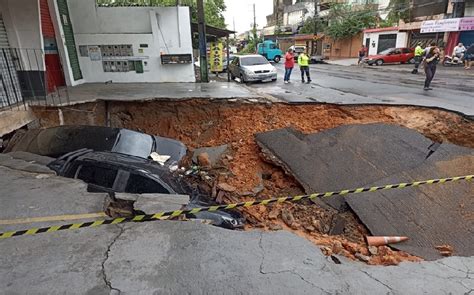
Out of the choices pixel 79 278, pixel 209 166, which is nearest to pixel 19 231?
pixel 79 278

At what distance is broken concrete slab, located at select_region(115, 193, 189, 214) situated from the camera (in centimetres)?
388

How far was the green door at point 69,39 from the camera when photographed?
13611 millimetres

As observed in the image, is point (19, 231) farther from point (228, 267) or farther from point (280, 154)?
point (280, 154)

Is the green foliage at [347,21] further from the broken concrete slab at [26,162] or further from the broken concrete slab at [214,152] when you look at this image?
the broken concrete slab at [26,162]

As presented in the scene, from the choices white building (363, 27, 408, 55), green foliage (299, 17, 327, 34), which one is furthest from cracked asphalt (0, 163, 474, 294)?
green foliage (299, 17, 327, 34)

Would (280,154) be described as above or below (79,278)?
below

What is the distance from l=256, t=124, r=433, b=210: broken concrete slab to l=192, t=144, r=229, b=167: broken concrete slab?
3.48 ft

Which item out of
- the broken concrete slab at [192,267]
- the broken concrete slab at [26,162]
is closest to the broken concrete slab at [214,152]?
the broken concrete slab at [26,162]

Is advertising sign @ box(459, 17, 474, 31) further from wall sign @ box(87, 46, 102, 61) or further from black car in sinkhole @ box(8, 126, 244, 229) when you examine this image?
black car in sinkhole @ box(8, 126, 244, 229)

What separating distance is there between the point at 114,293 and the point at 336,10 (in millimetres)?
44347

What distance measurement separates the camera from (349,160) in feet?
21.2

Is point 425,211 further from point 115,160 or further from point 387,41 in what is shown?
point 387,41

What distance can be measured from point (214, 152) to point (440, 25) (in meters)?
26.6

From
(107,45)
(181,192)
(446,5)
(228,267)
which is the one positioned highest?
(446,5)
